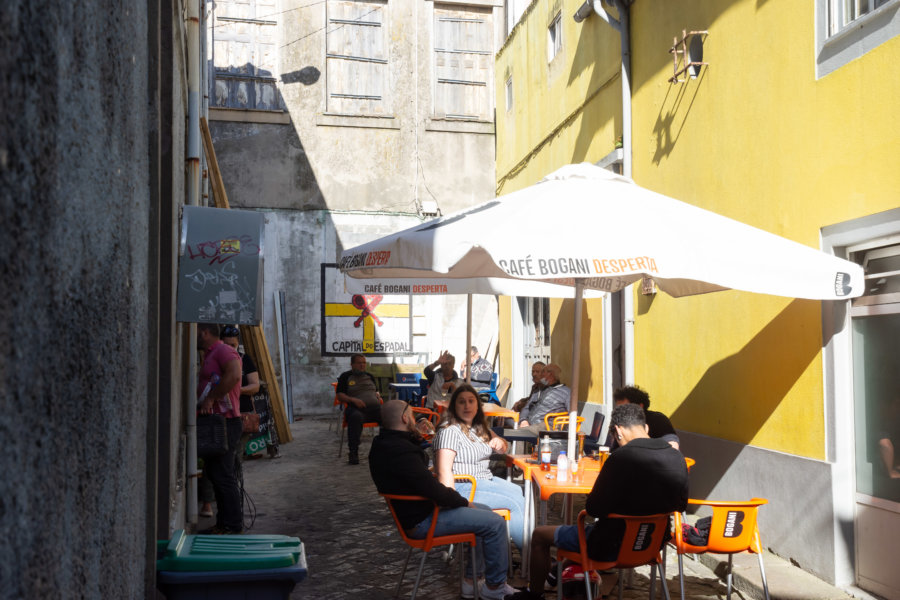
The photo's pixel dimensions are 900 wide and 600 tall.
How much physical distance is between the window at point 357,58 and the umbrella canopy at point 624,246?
12.8 meters

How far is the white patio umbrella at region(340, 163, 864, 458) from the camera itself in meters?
4.94

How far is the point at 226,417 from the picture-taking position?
7473 mm

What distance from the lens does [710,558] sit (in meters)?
6.31

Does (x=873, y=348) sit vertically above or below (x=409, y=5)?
below

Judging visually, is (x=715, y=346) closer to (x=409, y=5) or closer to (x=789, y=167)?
(x=789, y=167)

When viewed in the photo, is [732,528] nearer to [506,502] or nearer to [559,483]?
[559,483]

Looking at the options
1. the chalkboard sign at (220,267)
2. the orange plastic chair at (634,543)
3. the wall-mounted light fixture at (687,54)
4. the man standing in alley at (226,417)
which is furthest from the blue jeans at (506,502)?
the wall-mounted light fixture at (687,54)

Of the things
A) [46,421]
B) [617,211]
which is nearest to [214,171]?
[617,211]

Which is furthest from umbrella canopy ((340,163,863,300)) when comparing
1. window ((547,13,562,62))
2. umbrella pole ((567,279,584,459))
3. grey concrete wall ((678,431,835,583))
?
window ((547,13,562,62))

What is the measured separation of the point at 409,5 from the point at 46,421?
59.6 feet

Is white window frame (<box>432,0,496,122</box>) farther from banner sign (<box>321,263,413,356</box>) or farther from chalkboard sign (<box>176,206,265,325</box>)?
chalkboard sign (<box>176,206,265,325</box>)

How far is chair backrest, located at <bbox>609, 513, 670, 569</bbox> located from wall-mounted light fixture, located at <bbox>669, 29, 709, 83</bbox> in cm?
468

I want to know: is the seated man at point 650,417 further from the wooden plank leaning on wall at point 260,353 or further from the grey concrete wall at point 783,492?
the wooden plank leaning on wall at point 260,353

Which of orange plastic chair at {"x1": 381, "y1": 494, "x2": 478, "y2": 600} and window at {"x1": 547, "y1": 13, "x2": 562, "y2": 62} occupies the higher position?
window at {"x1": 547, "y1": 13, "x2": 562, "y2": 62}
